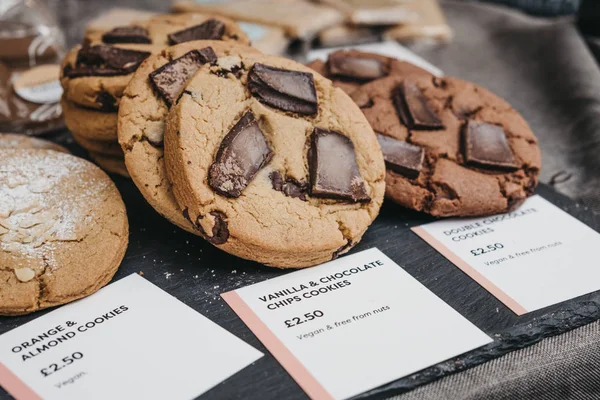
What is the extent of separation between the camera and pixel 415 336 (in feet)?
4.61

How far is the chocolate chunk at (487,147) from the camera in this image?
1.88 m

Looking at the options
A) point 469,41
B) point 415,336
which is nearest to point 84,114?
point 415,336

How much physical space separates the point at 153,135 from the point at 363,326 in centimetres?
74

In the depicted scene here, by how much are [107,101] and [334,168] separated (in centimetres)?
68

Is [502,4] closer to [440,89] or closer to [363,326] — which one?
[440,89]

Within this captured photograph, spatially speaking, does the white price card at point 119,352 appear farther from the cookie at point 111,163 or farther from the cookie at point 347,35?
the cookie at point 347,35

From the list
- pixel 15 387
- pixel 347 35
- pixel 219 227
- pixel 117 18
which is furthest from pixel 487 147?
pixel 117 18

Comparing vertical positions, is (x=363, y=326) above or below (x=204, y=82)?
below

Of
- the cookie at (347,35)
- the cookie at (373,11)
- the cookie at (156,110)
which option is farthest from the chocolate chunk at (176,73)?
the cookie at (373,11)

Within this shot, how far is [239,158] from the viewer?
1.55m

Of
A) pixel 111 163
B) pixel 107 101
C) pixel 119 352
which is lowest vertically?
pixel 119 352

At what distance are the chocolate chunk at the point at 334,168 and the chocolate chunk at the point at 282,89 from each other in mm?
90

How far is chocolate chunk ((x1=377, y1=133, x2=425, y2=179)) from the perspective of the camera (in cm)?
183

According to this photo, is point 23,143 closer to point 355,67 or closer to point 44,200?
point 44,200
